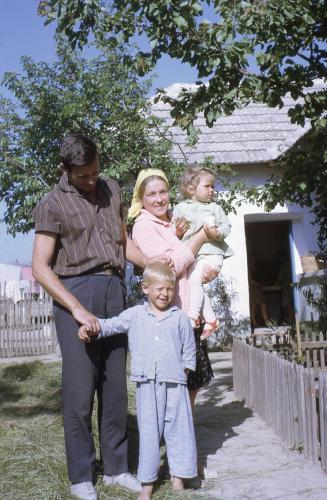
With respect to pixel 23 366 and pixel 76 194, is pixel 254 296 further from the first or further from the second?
pixel 76 194

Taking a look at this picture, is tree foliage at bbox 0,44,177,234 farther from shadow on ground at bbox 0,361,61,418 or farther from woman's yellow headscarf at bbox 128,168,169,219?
woman's yellow headscarf at bbox 128,168,169,219

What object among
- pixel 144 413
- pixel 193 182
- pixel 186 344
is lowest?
pixel 144 413

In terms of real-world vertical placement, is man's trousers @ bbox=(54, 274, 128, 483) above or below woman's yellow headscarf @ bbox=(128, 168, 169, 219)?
below

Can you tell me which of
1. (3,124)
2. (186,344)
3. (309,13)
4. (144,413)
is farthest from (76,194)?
(3,124)

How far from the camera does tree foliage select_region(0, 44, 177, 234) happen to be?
360 inches

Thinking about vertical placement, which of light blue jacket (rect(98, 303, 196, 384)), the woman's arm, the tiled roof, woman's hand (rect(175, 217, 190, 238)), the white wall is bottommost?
light blue jacket (rect(98, 303, 196, 384))

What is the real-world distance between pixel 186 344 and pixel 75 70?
290 inches

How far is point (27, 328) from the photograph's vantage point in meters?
12.6

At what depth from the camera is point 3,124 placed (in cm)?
1015

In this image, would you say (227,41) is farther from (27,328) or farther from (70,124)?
(27,328)

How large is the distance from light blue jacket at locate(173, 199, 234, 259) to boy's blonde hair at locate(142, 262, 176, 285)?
0.47m

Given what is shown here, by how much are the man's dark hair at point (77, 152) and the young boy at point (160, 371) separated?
68 centimetres

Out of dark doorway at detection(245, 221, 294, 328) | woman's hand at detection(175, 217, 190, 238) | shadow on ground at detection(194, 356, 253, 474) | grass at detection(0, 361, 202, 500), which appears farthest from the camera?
dark doorway at detection(245, 221, 294, 328)

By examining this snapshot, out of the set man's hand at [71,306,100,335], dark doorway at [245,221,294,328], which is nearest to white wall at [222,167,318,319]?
dark doorway at [245,221,294,328]
